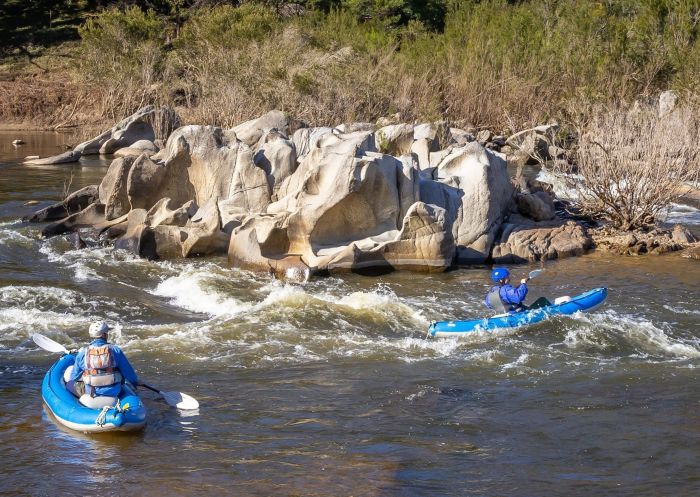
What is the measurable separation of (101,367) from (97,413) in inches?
15.5

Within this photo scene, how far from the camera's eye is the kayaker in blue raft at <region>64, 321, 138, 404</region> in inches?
328

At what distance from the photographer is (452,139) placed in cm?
2089

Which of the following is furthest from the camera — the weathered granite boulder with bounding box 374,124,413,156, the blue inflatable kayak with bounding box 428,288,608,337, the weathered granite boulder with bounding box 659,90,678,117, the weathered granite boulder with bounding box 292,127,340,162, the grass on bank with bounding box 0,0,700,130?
the grass on bank with bounding box 0,0,700,130

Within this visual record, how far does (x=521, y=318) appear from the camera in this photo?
11.2 metres

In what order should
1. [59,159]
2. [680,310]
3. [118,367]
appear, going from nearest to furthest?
[118,367], [680,310], [59,159]

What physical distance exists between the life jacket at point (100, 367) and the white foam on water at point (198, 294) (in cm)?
358

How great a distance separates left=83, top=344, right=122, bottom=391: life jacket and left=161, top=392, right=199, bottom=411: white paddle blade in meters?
0.54

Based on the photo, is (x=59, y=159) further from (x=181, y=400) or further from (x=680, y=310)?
(x=181, y=400)

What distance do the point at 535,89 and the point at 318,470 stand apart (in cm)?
1955

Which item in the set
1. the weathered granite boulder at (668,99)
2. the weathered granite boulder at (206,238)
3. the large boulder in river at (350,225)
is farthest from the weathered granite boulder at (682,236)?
the weathered granite boulder at (206,238)

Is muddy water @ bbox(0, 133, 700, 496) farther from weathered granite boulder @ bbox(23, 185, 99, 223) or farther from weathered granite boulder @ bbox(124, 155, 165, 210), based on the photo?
weathered granite boulder @ bbox(23, 185, 99, 223)

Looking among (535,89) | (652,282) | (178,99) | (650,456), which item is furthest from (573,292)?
(178,99)

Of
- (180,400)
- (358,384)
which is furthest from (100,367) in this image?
(358,384)

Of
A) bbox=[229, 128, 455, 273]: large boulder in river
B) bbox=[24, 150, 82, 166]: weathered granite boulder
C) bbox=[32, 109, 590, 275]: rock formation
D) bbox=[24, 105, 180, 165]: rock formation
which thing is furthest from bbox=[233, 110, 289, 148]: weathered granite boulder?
bbox=[24, 150, 82, 166]: weathered granite boulder
